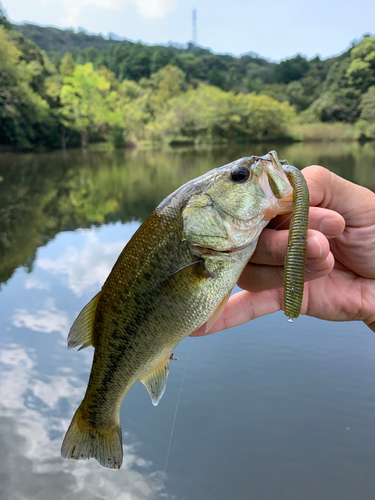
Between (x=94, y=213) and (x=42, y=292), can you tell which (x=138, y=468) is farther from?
(x=94, y=213)

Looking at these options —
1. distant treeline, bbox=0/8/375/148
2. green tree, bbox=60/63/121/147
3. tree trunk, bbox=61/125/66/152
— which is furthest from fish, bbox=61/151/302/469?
green tree, bbox=60/63/121/147

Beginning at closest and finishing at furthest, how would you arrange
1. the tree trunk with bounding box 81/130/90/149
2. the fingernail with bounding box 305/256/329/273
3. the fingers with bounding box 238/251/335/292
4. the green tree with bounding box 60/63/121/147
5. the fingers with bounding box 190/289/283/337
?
the fingernail with bounding box 305/256/329/273
the fingers with bounding box 238/251/335/292
the fingers with bounding box 190/289/283/337
the green tree with bounding box 60/63/121/147
the tree trunk with bounding box 81/130/90/149

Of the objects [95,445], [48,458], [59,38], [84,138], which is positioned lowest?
[84,138]

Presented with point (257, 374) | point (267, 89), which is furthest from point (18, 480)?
point (267, 89)

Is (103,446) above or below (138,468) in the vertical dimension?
above

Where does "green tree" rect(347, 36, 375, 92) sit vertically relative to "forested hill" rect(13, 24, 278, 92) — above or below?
below

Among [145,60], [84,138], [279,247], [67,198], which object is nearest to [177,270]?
[279,247]

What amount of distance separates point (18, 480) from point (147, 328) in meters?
3.69

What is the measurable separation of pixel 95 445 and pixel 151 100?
9122cm

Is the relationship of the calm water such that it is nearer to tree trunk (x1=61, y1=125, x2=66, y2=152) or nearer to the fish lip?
the fish lip

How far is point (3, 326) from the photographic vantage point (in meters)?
6.97

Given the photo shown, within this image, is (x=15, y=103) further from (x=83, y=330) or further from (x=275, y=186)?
(x=275, y=186)

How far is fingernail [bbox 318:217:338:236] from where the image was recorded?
1821 mm

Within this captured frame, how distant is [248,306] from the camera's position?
9.16ft
